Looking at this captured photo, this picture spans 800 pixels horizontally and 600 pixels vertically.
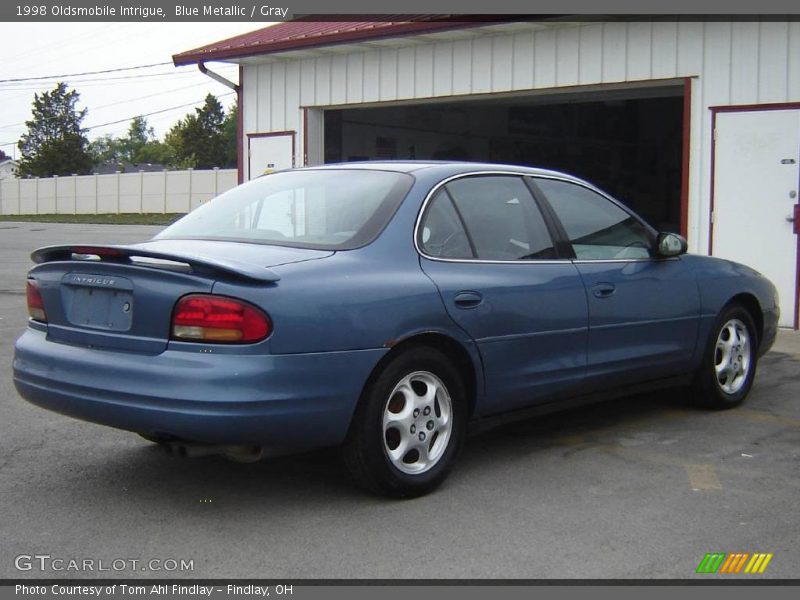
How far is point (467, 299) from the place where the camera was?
4938 millimetres

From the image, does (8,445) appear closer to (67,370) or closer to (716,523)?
(67,370)

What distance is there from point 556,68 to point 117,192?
46.7 m

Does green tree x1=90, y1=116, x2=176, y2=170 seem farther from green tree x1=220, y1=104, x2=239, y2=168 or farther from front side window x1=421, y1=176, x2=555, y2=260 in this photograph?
front side window x1=421, y1=176, x2=555, y2=260

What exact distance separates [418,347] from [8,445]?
100 inches

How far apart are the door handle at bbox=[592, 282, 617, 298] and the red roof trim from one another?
6618 mm

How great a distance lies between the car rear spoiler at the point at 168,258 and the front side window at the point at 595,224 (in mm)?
2091

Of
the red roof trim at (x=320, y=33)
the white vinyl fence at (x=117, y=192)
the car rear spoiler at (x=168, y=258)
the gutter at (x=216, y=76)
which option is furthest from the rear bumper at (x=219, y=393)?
the white vinyl fence at (x=117, y=192)

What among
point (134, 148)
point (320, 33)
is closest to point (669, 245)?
point (320, 33)

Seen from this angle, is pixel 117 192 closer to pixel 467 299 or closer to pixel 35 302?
pixel 35 302

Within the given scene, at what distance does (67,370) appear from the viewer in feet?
14.9

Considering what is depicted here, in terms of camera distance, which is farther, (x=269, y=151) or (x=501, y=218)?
(x=269, y=151)

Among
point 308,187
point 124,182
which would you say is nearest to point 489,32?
point 308,187

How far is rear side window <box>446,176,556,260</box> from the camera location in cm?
525

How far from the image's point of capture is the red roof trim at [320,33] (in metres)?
12.1
